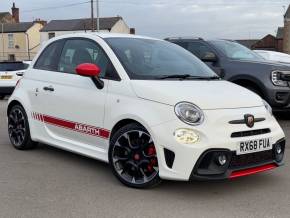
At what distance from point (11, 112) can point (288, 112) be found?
640 centimetres

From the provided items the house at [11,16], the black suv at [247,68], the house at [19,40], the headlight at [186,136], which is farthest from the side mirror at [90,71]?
the house at [11,16]

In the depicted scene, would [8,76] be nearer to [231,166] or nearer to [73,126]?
[73,126]

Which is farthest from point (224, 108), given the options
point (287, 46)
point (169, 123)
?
point (287, 46)

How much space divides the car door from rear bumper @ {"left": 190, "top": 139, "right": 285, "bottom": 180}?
1.27 m

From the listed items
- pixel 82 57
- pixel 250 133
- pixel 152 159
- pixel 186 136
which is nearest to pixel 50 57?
pixel 82 57

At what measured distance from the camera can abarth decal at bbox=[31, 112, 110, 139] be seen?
A: 18.8 ft

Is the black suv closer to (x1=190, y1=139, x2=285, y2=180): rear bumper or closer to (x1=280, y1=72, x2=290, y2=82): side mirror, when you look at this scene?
(x1=280, y1=72, x2=290, y2=82): side mirror

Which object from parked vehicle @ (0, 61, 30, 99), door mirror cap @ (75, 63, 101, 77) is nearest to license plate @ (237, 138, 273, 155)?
door mirror cap @ (75, 63, 101, 77)

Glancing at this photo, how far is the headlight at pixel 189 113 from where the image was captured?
4.89 m

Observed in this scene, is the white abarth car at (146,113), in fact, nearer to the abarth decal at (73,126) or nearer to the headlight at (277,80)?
the abarth decal at (73,126)

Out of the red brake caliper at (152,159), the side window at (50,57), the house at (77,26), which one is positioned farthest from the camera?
the house at (77,26)

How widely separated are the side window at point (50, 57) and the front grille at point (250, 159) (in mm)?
2843

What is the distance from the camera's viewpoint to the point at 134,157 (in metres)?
5.31

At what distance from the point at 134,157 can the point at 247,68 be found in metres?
5.34
